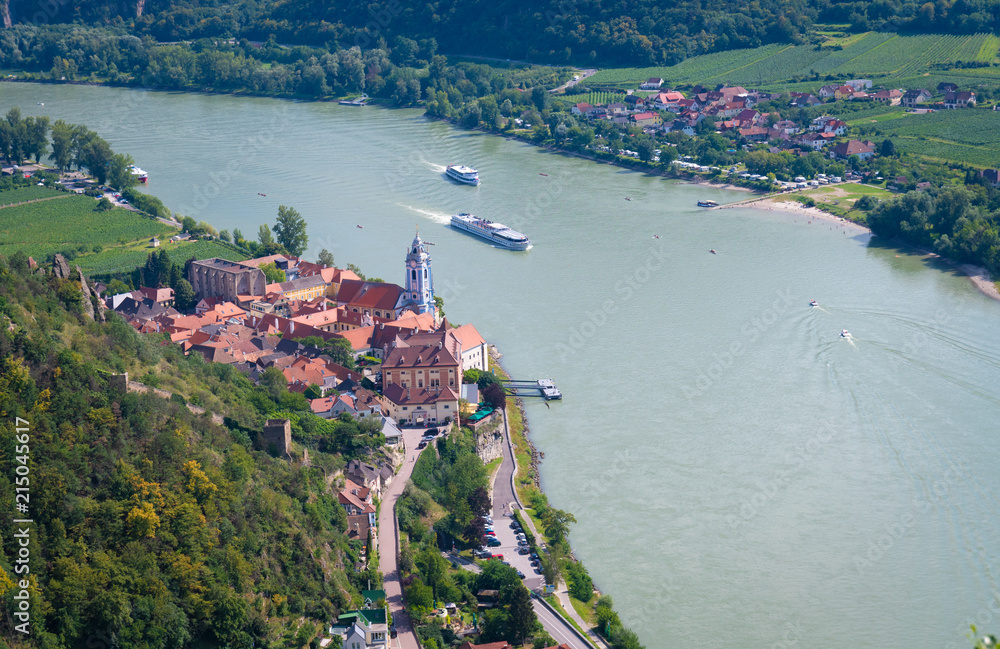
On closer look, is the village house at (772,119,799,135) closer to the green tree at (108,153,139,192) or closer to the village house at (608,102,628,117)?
the village house at (608,102,628,117)

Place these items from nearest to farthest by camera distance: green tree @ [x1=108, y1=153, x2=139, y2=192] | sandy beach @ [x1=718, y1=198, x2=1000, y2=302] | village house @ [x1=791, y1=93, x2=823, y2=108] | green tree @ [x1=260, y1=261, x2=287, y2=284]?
1. green tree @ [x1=260, y1=261, x2=287, y2=284]
2. sandy beach @ [x1=718, y1=198, x2=1000, y2=302]
3. green tree @ [x1=108, y1=153, x2=139, y2=192]
4. village house @ [x1=791, y1=93, x2=823, y2=108]

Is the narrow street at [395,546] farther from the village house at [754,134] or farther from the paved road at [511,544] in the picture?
the village house at [754,134]

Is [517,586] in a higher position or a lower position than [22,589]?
lower

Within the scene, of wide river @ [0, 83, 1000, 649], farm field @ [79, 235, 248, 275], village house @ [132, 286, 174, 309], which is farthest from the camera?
farm field @ [79, 235, 248, 275]

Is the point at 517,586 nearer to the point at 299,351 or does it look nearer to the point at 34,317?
the point at 34,317

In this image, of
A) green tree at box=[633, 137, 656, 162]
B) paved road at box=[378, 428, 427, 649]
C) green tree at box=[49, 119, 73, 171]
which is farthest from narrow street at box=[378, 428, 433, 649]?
green tree at box=[49, 119, 73, 171]

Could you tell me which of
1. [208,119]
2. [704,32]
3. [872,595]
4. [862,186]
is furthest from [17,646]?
[704,32]

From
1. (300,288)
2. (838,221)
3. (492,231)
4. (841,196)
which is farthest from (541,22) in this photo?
(300,288)
